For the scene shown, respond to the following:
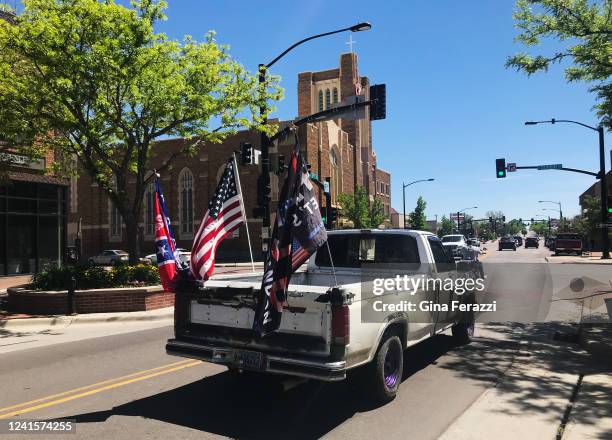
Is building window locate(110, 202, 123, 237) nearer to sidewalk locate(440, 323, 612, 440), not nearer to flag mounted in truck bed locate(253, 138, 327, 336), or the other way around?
sidewalk locate(440, 323, 612, 440)

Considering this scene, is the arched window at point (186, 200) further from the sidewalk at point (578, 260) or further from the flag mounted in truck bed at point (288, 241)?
the flag mounted in truck bed at point (288, 241)

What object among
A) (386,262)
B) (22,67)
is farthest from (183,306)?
(22,67)

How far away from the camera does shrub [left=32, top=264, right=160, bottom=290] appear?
1298 centimetres

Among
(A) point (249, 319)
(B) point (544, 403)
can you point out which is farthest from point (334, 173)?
(A) point (249, 319)

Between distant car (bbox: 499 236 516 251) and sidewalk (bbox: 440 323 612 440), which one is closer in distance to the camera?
sidewalk (bbox: 440 323 612 440)

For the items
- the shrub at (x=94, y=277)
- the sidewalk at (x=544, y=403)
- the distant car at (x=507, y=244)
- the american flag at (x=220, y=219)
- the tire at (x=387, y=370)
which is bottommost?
the sidewalk at (x=544, y=403)

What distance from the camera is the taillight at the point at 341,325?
4.48m

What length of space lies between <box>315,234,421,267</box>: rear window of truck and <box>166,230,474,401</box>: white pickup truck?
1 centimetres

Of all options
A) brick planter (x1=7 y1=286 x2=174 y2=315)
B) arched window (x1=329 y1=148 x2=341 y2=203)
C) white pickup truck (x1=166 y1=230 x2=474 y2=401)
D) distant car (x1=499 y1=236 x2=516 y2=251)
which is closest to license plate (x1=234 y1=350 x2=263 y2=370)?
white pickup truck (x1=166 y1=230 x2=474 y2=401)

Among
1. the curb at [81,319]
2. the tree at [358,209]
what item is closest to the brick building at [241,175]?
the tree at [358,209]

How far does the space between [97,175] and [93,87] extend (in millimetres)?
2987

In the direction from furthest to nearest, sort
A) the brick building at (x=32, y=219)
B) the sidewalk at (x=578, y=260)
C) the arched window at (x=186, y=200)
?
the arched window at (x=186, y=200)
the sidewalk at (x=578, y=260)
the brick building at (x=32, y=219)

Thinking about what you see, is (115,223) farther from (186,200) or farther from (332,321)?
(332,321)

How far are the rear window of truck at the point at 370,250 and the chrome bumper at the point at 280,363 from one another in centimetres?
250
